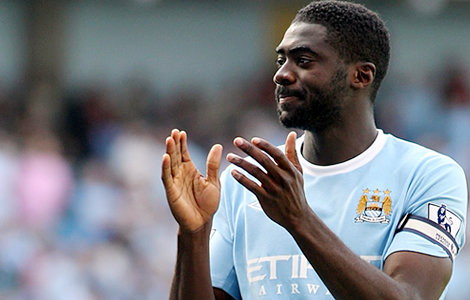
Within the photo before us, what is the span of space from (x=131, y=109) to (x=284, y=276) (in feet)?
26.2

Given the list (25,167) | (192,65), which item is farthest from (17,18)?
(25,167)

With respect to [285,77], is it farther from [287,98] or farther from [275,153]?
[275,153]

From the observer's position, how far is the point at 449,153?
1089 cm

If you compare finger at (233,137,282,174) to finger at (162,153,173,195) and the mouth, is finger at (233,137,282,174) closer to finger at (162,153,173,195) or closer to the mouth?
finger at (162,153,173,195)

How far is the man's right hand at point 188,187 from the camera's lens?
3408mm

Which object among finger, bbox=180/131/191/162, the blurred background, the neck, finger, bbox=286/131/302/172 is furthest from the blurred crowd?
finger, bbox=286/131/302/172

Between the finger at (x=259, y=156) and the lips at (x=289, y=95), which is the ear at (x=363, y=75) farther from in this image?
the finger at (x=259, y=156)

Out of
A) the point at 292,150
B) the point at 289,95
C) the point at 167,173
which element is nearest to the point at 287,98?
the point at 289,95

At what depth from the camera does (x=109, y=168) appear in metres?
9.70

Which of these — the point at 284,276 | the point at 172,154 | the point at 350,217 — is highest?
the point at 172,154

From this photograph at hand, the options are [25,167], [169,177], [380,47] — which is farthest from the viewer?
[25,167]

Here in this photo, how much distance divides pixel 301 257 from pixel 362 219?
12.2 inches

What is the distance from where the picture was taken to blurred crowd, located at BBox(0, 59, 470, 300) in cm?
822

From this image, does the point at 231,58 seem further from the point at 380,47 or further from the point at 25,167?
the point at 380,47
